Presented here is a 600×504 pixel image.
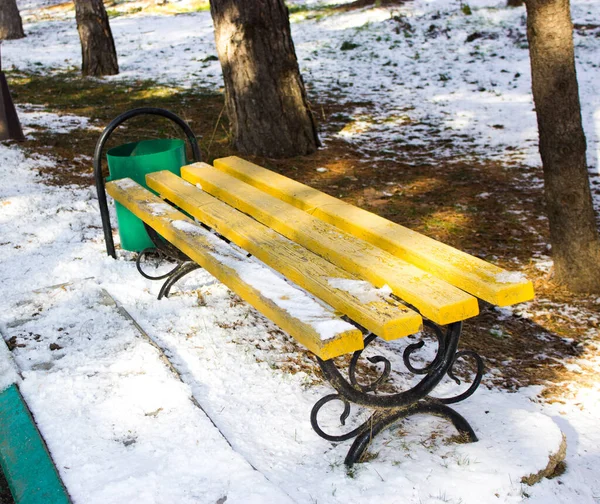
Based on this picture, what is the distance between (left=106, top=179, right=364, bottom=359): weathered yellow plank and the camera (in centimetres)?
207

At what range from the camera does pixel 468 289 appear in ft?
7.45

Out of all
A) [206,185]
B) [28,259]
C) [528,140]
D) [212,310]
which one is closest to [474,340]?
[212,310]

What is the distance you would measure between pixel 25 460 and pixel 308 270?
3.86 feet

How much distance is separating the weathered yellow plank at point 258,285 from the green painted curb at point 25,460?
2.87ft

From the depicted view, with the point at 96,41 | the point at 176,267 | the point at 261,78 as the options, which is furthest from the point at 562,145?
the point at 96,41

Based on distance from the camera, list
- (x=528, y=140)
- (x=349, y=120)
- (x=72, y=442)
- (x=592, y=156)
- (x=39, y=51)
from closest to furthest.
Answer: (x=72, y=442) < (x=592, y=156) < (x=528, y=140) < (x=349, y=120) < (x=39, y=51)

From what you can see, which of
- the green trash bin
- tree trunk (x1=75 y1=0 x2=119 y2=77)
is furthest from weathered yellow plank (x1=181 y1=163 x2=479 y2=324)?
tree trunk (x1=75 y1=0 x2=119 y2=77)

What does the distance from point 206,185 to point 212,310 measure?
67cm

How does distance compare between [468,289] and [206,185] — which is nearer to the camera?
[468,289]

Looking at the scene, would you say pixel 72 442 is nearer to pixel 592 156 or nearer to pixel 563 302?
pixel 563 302

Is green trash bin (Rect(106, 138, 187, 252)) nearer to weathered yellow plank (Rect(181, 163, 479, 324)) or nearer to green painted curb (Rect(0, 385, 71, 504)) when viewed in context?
weathered yellow plank (Rect(181, 163, 479, 324))

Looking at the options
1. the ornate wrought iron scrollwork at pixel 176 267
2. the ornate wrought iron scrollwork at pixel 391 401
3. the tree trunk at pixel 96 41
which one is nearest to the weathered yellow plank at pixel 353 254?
the ornate wrought iron scrollwork at pixel 391 401

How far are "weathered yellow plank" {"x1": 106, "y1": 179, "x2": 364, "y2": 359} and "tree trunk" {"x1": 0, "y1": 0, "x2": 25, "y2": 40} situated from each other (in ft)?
43.0

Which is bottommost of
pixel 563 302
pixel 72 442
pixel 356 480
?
pixel 563 302
